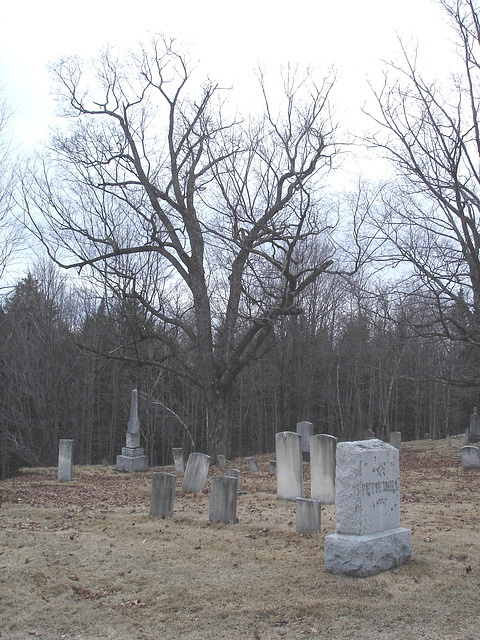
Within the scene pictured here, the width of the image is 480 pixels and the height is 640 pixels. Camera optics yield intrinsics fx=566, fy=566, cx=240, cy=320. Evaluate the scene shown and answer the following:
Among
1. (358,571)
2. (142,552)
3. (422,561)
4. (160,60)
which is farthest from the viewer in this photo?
(160,60)

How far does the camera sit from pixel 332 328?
29.9 m

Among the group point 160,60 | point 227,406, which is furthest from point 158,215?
point 227,406

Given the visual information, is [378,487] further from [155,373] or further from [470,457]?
[155,373]

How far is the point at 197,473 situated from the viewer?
435 inches

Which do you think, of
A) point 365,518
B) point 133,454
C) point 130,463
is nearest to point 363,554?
point 365,518

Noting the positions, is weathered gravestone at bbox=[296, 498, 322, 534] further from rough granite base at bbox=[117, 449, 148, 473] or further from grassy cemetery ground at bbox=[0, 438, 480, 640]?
rough granite base at bbox=[117, 449, 148, 473]

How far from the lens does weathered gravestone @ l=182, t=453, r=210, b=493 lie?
36.0 feet

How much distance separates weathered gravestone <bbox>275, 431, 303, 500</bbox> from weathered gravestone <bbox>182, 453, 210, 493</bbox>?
4.75ft

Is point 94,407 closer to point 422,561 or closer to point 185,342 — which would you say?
point 185,342

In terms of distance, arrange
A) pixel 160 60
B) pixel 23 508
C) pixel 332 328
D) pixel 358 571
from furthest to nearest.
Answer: pixel 332 328 < pixel 160 60 < pixel 23 508 < pixel 358 571

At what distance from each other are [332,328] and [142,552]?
79.6 ft

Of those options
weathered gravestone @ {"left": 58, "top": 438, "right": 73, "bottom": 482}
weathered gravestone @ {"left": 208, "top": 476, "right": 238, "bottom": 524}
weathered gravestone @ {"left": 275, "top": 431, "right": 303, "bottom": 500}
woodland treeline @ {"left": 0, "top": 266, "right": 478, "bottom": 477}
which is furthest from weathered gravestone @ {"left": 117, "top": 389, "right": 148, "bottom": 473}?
weathered gravestone @ {"left": 208, "top": 476, "right": 238, "bottom": 524}

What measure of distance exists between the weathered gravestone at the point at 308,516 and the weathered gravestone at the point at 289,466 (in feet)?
9.93

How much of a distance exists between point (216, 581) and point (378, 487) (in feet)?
6.15
